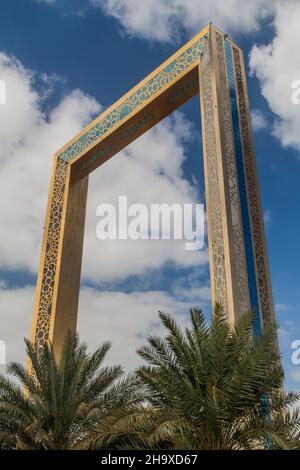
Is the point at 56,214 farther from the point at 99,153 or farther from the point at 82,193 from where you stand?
the point at 99,153

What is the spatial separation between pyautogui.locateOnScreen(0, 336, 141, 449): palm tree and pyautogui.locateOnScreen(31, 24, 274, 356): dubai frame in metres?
0.76

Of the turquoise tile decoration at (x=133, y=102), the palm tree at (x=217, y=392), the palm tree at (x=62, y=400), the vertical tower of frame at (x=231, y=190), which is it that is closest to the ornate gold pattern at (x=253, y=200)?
the vertical tower of frame at (x=231, y=190)

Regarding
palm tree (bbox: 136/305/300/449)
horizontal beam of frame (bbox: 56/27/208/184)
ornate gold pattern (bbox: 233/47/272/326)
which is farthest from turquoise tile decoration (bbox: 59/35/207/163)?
palm tree (bbox: 136/305/300/449)

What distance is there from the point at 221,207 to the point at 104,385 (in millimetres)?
3739

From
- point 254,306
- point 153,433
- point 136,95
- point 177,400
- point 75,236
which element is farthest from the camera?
point 75,236

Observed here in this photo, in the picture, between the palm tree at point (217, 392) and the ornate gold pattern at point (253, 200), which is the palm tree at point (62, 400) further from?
the ornate gold pattern at point (253, 200)

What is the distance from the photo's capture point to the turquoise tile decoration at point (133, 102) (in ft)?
37.9

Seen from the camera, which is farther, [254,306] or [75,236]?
[75,236]

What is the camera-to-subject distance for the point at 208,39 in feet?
35.9

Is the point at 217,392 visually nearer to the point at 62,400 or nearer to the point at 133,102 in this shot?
the point at 62,400

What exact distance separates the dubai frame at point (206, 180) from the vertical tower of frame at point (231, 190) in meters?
0.02

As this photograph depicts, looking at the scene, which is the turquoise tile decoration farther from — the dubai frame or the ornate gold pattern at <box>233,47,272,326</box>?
the ornate gold pattern at <box>233,47,272,326</box>

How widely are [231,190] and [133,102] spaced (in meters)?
4.59
